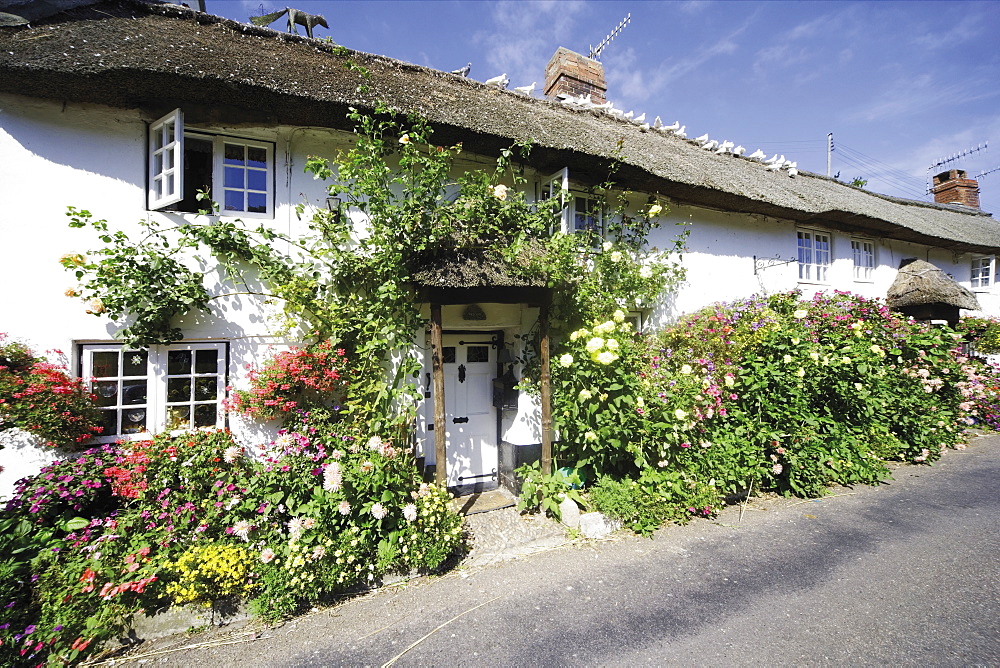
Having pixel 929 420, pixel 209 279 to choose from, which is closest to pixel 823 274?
pixel 929 420

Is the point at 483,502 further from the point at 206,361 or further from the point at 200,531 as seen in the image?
the point at 206,361

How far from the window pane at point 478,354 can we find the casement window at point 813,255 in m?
8.00

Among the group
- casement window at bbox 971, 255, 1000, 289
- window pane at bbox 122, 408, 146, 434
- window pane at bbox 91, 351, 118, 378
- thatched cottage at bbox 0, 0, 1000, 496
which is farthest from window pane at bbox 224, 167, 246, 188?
casement window at bbox 971, 255, 1000, 289

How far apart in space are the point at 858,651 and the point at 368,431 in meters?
4.63

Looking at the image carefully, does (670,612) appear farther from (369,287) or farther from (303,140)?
(303,140)

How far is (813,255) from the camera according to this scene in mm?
9836

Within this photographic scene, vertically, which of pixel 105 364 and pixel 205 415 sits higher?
pixel 105 364

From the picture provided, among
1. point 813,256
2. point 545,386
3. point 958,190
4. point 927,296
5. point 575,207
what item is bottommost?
point 545,386

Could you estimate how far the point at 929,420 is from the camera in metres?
7.20

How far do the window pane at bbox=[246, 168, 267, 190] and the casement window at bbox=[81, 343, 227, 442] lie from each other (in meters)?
2.04

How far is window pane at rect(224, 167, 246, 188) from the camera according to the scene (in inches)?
197

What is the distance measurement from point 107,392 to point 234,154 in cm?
311

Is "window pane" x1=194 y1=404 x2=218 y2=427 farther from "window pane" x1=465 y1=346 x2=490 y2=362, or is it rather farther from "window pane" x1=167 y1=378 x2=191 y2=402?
"window pane" x1=465 y1=346 x2=490 y2=362

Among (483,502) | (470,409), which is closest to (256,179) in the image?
(470,409)
